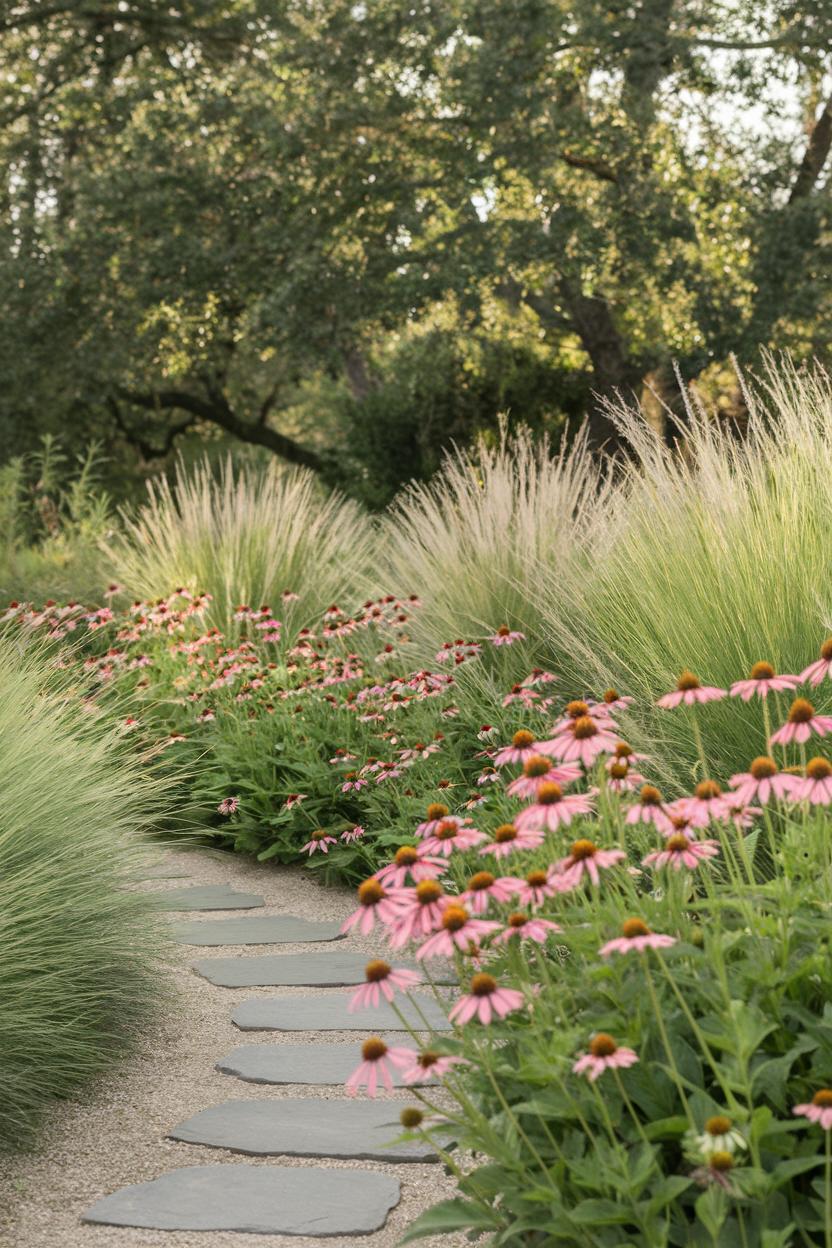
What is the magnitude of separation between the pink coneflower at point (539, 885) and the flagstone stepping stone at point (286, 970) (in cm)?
161

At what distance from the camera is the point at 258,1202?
2.18 m

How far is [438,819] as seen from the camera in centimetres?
193

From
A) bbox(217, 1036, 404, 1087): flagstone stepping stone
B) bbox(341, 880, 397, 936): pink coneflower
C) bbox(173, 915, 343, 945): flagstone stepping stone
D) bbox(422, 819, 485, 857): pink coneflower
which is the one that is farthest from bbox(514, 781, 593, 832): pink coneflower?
bbox(173, 915, 343, 945): flagstone stepping stone

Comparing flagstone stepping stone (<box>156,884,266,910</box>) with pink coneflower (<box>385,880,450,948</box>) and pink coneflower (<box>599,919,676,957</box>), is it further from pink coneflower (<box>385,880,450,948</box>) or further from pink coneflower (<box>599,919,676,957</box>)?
pink coneflower (<box>599,919,676,957</box>)

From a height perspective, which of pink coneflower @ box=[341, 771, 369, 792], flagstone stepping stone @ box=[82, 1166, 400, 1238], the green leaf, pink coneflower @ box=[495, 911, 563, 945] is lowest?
flagstone stepping stone @ box=[82, 1166, 400, 1238]

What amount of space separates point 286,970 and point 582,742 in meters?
1.91

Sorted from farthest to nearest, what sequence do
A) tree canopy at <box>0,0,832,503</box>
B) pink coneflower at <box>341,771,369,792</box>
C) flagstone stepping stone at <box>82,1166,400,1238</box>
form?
tree canopy at <box>0,0,832,503</box> < pink coneflower at <box>341,771,369,792</box> < flagstone stepping stone at <box>82,1166,400,1238</box>

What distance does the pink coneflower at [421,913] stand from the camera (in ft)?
5.18

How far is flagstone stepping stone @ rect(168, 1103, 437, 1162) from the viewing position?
2.36 metres

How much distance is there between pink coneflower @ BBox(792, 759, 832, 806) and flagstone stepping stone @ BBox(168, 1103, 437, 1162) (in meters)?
1.11

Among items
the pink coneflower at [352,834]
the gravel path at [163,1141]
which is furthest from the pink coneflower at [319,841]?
the gravel path at [163,1141]

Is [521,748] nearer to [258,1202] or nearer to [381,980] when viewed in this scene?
[381,980]

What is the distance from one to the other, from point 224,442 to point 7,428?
20.2 ft

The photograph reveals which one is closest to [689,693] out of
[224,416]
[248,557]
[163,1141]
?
[163,1141]
